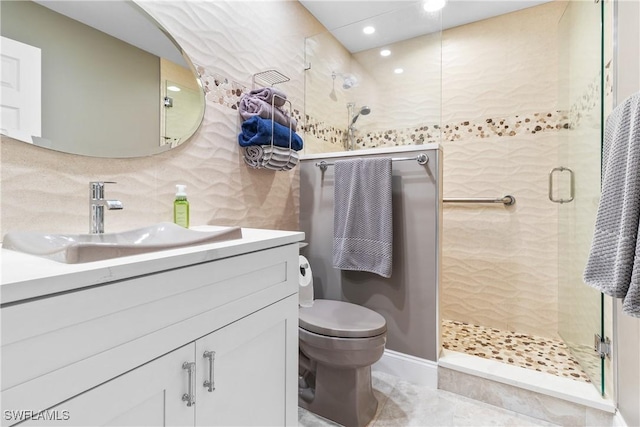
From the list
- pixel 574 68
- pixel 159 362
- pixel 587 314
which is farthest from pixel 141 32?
pixel 587 314

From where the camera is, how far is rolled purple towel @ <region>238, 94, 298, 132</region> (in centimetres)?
148

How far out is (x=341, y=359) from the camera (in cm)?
128

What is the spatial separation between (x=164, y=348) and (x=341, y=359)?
0.84m

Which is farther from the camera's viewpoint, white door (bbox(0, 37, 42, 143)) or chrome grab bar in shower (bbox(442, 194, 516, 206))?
chrome grab bar in shower (bbox(442, 194, 516, 206))

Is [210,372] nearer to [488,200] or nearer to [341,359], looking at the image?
[341,359]

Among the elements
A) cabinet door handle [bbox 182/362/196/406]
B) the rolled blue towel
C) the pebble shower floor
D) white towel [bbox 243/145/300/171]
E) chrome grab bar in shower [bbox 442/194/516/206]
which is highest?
the rolled blue towel

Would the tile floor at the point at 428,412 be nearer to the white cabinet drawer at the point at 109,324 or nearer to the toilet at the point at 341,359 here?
the toilet at the point at 341,359

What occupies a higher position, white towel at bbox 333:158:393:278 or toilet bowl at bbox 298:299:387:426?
white towel at bbox 333:158:393:278

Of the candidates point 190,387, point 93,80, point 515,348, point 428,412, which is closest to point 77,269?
point 190,387

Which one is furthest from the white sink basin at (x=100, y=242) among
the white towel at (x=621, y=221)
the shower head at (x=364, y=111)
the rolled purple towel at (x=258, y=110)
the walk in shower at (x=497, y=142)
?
the shower head at (x=364, y=111)

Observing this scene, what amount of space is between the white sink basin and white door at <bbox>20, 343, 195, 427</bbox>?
0.76ft

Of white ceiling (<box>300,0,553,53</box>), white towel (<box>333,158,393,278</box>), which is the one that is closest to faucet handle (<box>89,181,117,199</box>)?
white towel (<box>333,158,393,278</box>)
